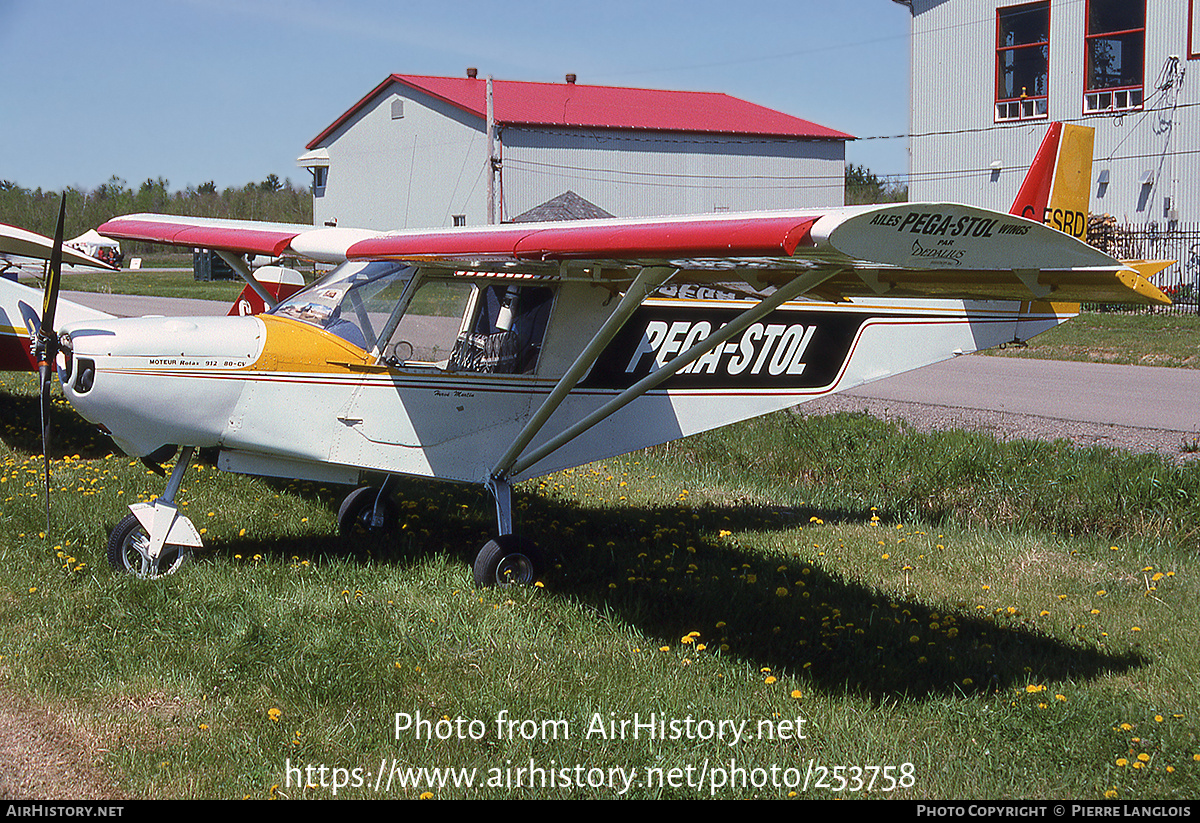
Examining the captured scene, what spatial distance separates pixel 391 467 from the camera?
20.1ft

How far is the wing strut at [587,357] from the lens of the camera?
500 centimetres

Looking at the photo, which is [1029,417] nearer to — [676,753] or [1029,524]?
[1029,524]

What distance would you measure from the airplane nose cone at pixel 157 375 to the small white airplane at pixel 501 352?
0.01 m

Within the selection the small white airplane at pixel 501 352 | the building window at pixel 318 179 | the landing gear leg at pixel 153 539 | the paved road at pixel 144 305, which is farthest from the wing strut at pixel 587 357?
the building window at pixel 318 179

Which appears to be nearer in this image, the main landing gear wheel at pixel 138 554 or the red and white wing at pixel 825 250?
the red and white wing at pixel 825 250

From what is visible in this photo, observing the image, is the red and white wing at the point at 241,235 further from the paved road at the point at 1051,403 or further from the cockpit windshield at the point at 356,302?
the paved road at the point at 1051,403

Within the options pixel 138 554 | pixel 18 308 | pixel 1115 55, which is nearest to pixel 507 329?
pixel 138 554

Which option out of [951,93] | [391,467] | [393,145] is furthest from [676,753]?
[393,145]

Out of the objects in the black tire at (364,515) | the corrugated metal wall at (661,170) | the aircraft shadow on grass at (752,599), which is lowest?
the aircraft shadow on grass at (752,599)

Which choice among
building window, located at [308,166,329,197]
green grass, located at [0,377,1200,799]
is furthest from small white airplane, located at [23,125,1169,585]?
building window, located at [308,166,329,197]

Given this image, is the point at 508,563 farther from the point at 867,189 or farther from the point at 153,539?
the point at 867,189

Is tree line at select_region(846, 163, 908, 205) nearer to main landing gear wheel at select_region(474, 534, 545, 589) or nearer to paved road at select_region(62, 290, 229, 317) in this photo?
paved road at select_region(62, 290, 229, 317)

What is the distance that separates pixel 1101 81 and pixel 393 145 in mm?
24285

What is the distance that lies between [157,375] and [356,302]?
4.15ft
